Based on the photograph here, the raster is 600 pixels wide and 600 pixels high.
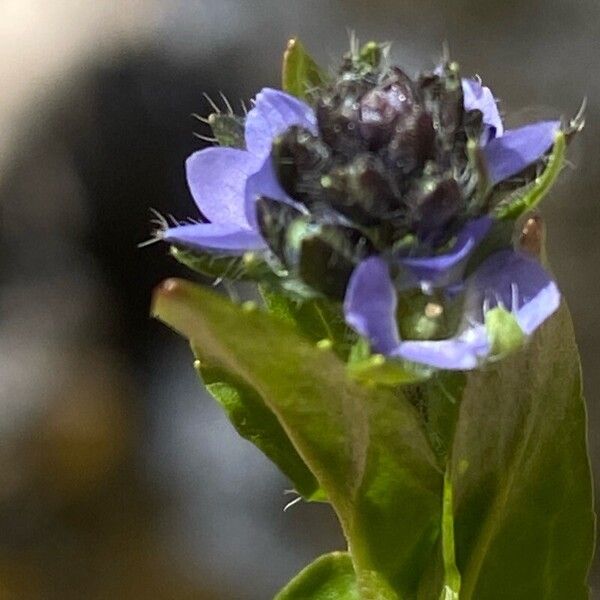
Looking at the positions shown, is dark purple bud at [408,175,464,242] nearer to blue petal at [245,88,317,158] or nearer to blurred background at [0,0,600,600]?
blue petal at [245,88,317,158]

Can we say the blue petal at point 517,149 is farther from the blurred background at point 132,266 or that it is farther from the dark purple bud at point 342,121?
the blurred background at point 132,266

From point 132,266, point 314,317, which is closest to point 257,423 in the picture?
point 314,317

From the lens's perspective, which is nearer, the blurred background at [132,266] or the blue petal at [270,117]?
the blue petal at [270,117]

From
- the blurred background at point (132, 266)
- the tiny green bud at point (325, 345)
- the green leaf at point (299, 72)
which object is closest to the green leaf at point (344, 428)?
the tiny green bud at point (325, 345)

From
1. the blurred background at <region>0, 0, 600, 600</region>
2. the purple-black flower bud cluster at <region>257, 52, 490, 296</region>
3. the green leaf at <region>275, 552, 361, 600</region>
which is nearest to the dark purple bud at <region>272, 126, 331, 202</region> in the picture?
the purple-black flower bud cluster at <region>257, 52, 490, 296</region>

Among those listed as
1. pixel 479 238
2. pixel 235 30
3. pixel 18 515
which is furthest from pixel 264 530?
pixel 479 238

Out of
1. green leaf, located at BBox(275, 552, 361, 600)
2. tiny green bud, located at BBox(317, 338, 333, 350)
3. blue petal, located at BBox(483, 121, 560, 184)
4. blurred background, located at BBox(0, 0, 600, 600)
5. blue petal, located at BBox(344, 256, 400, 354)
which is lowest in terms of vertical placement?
blurred background, located at BBox(0, 0, 600, 600)

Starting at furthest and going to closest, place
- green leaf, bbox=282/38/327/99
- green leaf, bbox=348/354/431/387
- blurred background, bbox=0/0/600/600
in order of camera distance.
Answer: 1. blurred background, bbox=0/0/600/600
2. green leaf, bbox=282/38/327/99
3. green leaf, bbox=348/354/431/387
